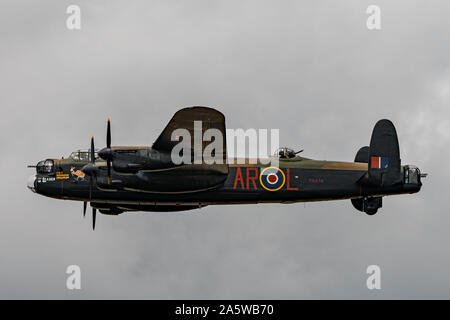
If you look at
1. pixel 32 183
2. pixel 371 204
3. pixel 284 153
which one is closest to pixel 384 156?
pixel 371 204

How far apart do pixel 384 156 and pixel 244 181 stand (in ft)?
19.4

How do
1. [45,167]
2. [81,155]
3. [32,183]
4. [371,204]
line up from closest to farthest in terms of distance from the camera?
[45,167] → [32,183] → [81,155] → [371,204]

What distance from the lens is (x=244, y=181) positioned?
42156 millimetres

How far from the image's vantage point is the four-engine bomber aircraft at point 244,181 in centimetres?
4069

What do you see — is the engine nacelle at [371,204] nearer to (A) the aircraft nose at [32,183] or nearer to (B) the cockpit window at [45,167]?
(B) the cockpit window at [45,167]

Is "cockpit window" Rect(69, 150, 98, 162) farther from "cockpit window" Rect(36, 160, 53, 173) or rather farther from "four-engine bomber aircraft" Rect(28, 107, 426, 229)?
"cockpit window" Rect(36, 160, 53, 173)

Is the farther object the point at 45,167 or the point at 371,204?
the point at 371,204

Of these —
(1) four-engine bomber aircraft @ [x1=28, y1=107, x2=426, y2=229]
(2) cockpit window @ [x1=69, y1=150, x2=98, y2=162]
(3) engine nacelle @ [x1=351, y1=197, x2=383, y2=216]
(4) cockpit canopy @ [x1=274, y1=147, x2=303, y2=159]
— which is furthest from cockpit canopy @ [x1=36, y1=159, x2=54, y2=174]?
(3) engine nacelle @ [x1=351, y1=197, x2=383, y2=216]

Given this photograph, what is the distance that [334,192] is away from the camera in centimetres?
4262

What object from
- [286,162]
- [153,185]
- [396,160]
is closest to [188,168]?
[153,185]

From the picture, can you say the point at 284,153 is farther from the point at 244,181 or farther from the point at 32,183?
the point at 32,183

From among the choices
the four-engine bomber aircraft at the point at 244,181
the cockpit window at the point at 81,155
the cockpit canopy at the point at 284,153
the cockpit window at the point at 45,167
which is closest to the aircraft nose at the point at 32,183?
the four-engine bomber aircraft at the point at 244,181

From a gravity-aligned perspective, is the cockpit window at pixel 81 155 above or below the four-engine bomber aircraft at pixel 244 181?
above

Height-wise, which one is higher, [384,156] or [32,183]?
[384,156]
